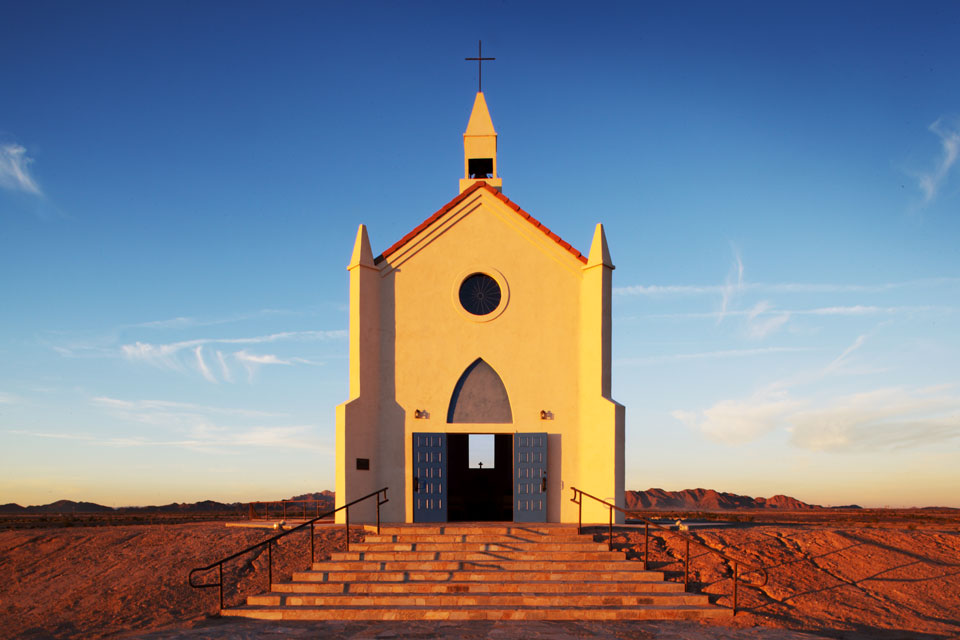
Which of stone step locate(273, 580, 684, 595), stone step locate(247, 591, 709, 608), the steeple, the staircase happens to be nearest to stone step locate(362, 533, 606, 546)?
the staircase

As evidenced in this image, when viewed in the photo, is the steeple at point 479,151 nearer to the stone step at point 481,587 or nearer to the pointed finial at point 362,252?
the pointed finial at point 362,252

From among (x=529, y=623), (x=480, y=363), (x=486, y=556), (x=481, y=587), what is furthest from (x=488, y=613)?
(x=480, y=363)

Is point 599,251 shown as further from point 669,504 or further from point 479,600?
point 669,504

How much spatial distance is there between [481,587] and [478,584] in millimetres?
92

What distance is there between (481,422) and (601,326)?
3.84 m

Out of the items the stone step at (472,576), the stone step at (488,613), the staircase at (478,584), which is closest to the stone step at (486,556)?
the staircase at (478,584)

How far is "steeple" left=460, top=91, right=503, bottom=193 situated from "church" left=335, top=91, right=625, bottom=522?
233 centimetres

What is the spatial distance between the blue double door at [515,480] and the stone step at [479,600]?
5.11 m

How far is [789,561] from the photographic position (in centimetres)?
1516

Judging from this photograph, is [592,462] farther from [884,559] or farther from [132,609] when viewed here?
[132,609]

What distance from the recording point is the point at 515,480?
1811cm

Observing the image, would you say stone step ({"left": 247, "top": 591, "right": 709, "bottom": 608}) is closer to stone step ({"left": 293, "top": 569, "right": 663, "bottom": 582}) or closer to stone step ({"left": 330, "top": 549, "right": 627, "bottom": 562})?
stone step ({"left": 293, "top": 569, "right": 663, "bottom": 582})

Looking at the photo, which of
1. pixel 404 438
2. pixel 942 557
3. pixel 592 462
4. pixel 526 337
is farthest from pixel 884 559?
pixel 404 438

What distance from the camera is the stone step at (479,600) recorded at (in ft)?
41.0
